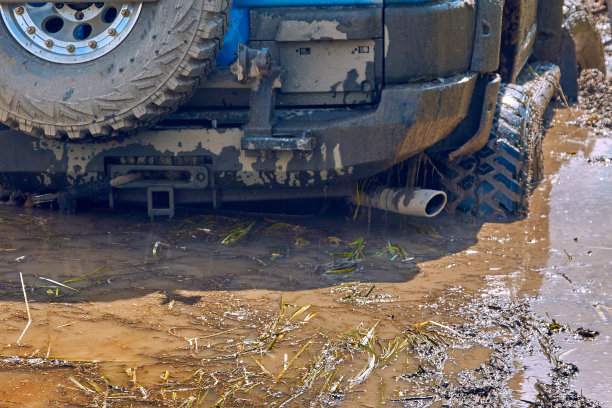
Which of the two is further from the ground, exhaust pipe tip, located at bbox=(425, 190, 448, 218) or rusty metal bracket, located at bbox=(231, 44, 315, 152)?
rusty metal bracket, located at bbox=(231, 44, 315, 152)

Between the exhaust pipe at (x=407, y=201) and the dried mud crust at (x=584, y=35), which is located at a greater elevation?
the dried mud crust at (x=584, y=35)

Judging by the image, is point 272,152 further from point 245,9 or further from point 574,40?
point 574,40

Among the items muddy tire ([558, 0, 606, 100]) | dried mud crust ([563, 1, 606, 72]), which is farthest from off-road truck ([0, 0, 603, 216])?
dried mud crust ([563, 1, 606, 72])

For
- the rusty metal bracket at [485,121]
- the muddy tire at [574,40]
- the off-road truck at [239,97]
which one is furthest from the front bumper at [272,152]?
the muddy tire at [574,40]

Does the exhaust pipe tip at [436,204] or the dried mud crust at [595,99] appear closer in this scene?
the exhaust pipe tip at [436,204]

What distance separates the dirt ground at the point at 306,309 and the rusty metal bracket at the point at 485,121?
1.36 ft

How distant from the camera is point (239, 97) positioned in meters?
4.13

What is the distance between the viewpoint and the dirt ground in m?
2.73

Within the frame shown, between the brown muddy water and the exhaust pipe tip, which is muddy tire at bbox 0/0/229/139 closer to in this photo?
the brown muddy water

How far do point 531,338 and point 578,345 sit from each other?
0.57 ft

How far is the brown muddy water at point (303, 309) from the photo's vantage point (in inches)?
108

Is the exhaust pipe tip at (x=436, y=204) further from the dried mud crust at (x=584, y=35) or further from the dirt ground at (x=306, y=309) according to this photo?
the dried mud crust at (x=584, y=35)

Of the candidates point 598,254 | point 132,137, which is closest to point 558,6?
point 598,254

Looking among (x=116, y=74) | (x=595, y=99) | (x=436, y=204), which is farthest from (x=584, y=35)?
(x=116, y=74)
